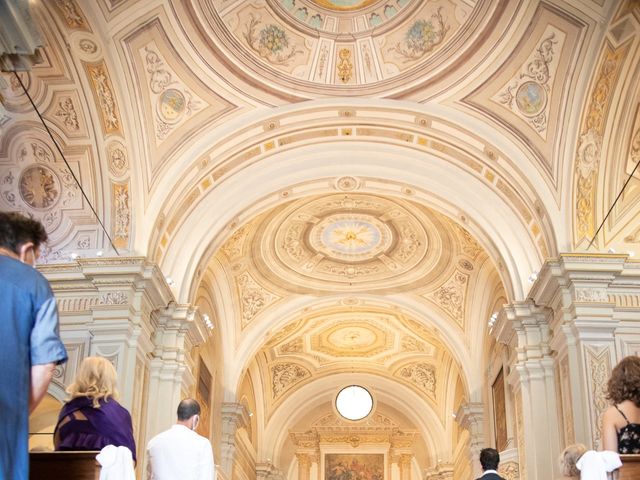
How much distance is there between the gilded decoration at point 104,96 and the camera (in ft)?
40.6

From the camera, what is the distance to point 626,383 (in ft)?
18.2

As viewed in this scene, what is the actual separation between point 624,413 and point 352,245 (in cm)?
1445

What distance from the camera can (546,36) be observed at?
482 inches

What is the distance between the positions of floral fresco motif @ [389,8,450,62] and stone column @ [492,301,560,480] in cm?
429

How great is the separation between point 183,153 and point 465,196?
4803mm

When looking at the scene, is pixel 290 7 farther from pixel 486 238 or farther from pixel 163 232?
pixel 486 238

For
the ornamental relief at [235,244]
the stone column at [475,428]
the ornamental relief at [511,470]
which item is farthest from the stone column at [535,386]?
the ornamental relief at [235,244]

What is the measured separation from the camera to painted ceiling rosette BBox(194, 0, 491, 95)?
12.4m

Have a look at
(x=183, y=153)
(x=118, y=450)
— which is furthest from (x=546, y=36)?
(x=118, y=450)

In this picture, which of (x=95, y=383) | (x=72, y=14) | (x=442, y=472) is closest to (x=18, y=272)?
(x=95, y=383)

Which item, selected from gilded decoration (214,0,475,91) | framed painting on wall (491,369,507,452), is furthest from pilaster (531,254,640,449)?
framed painting on wall (491,369,507,452)

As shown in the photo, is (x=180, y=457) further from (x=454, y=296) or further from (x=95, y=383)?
(x=454, y=296)

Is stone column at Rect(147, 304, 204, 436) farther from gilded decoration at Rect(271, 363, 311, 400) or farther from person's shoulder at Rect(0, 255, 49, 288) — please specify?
gilded decoration at Rect(271, 363, 311, 400)

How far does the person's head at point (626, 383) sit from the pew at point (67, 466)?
3.20m
